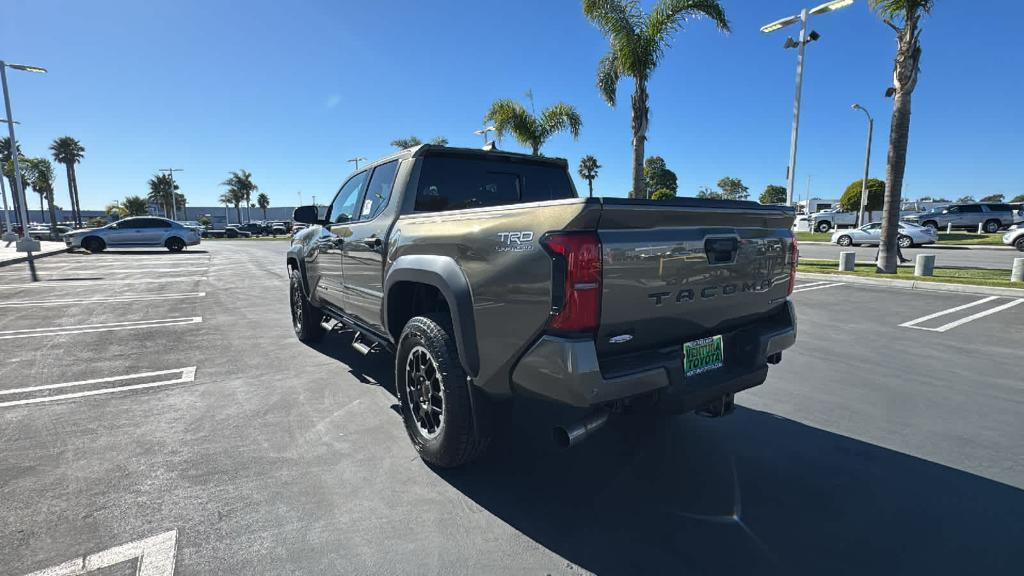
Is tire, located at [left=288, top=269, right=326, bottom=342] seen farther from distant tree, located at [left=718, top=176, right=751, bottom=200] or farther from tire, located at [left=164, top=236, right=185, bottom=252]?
distant tree, located at [left=718, top=176, right=751, bottom=200]

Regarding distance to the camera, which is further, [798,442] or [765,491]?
[798,442]

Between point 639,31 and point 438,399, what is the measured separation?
534 inches

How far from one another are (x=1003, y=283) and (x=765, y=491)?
1060 centimetres

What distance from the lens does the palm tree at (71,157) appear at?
5806cm

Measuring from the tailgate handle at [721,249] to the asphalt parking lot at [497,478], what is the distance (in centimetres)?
128

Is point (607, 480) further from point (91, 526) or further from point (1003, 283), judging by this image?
point (1003, 283)

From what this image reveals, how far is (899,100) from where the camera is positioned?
11.2 m

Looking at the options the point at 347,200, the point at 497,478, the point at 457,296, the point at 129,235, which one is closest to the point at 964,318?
the point at 497,478

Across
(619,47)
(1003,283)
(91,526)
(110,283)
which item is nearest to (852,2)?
(619,47)

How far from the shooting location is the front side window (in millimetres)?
4523

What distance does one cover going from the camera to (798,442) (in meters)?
3.27

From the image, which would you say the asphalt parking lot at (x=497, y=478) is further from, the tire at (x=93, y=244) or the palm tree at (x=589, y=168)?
the palm tree at (x=589, y=168)

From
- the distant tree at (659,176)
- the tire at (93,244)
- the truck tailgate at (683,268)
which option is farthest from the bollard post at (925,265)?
the distant tree at (659,176)

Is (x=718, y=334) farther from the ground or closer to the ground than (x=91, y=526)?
farther from the ground
